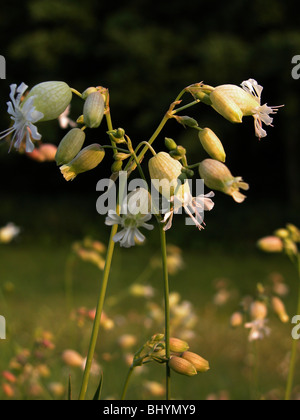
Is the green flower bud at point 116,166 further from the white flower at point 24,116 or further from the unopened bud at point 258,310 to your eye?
the unopened bud at point 258,310

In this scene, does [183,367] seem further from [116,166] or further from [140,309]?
[140,309]

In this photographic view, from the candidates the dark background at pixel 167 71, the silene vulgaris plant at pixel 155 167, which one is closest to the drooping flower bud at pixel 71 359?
the silene vulgaris plant at pixel 155 167

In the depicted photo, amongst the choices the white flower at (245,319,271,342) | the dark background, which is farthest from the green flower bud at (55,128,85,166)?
the dark background

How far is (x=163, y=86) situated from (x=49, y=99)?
7176 millimetres

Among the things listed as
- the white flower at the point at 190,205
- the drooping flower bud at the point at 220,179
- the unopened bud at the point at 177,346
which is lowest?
the unopened bud at the point at 177,346

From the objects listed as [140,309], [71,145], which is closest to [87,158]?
[71,145]

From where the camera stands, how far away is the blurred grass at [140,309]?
215 cm

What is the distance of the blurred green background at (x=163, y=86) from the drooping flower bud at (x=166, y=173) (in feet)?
14.9

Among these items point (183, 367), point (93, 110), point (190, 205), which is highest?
point (93, 110)

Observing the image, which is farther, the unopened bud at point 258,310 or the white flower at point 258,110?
the unopened bud at point 258,310

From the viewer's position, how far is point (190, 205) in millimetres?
722

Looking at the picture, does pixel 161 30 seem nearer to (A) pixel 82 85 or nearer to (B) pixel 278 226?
(A) pixel 82 85

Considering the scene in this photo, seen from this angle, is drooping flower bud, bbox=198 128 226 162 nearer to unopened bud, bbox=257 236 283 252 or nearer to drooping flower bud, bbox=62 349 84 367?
unopened bud, bbox=257 236 283 252
